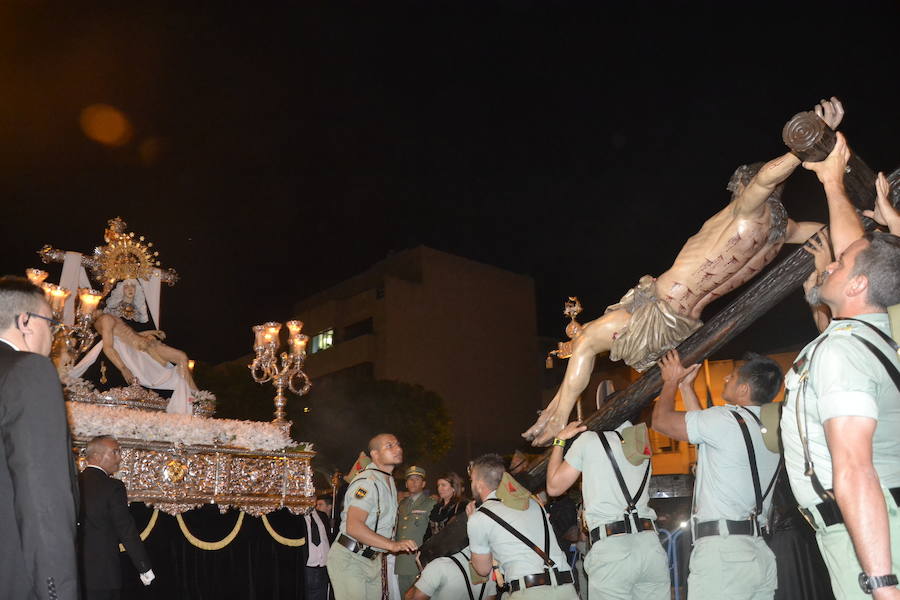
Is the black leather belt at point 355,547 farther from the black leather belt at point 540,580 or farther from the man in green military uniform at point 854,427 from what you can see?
the man in green military uniform at point 854,427

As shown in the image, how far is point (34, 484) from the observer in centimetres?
248

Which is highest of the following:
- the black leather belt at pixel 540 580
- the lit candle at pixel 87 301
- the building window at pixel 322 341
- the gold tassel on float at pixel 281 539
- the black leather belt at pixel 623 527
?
the building window at pixel 322 341

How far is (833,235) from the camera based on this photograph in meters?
3.29

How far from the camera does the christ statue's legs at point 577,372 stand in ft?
21.5

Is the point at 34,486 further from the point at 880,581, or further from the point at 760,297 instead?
the point at 760,297

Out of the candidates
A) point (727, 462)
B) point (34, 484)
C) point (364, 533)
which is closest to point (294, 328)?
point (364, 533)

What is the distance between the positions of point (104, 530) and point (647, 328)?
4.78 metres

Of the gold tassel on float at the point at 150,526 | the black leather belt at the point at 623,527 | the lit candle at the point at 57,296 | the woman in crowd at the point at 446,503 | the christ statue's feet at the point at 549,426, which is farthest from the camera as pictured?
the woman in crowd at the point at 446,503

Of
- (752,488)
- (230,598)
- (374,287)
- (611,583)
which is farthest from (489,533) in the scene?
(374,287)

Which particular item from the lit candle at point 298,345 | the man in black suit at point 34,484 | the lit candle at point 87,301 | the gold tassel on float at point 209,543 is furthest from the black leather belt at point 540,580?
the lit candle at point 87,301

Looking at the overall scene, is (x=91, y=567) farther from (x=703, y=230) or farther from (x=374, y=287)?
(x=374, y=287)

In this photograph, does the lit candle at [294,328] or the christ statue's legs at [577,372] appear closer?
the christ statue's legs at [577,372]

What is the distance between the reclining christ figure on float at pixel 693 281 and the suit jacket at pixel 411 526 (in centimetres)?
320

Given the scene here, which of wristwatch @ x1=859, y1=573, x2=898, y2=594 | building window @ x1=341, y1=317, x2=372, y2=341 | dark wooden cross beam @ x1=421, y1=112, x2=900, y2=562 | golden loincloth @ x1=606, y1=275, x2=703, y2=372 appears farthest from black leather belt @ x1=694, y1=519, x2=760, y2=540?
building window @ x1=341, y1=317, x2=372, y2=341
